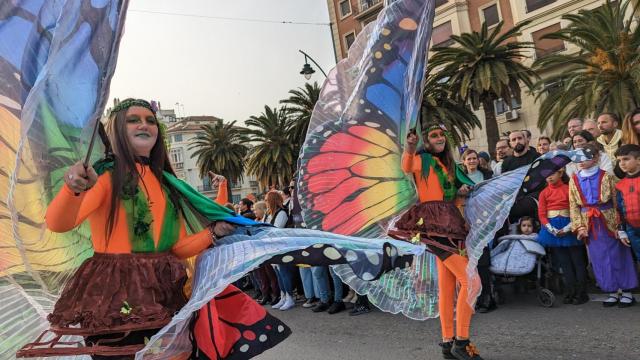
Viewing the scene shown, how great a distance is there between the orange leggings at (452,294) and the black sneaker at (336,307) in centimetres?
287

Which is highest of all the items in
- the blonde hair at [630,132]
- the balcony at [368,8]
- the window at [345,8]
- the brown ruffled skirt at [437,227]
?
the window at [345,8]

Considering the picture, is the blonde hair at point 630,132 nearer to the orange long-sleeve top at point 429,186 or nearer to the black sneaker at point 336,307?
the orange long-sleeve top at point 429,186

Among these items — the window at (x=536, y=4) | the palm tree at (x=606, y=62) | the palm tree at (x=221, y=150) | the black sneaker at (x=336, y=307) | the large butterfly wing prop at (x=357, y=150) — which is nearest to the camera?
the large butterfly wing prop at (x=357, y=150)

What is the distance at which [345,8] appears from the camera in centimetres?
3912

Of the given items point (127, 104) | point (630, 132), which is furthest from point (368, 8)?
point (127, 104)

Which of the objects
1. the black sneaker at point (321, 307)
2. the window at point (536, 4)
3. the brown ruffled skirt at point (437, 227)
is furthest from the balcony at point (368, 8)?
the brown ruffled skirt at point (437, 227)

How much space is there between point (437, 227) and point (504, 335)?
4.87ft

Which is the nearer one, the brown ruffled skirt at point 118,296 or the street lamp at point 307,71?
the brown ruffled skirt at point 118,296

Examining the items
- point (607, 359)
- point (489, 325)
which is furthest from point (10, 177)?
point (489, 325)

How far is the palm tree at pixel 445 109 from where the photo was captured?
20.4 m

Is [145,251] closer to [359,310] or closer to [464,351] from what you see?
[464,351]

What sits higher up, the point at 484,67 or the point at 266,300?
the point at 484,67

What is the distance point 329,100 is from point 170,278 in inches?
93.8

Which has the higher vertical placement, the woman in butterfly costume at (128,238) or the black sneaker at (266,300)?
the woman in butterfly costume at (128,238)
